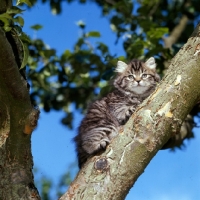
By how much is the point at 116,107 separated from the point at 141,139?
150cm

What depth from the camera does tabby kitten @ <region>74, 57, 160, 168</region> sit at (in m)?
4.05

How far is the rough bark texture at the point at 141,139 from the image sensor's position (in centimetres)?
314

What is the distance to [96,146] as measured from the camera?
373 centimetres

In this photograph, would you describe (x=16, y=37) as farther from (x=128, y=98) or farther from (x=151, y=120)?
(x=128, y=98)

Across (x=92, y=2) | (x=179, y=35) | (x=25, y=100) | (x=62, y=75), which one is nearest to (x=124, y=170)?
(x=25, y=100)

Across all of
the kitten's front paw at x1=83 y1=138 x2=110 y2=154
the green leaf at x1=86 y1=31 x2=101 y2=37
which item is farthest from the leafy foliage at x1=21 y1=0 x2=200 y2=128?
the kitten's front paw at x1=83 y1=138 x2=110 y2=154

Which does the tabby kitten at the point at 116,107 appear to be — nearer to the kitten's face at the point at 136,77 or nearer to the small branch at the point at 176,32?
the kitten's face at the point at 136,77

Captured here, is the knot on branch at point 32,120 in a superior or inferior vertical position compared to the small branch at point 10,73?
inferior

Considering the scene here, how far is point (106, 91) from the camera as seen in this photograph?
208 inches

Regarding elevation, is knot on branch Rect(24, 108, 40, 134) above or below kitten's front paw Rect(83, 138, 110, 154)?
below

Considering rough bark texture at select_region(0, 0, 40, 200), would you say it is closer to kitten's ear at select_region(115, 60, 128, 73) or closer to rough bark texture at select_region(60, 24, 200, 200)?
rough bark texture at select_region(60, 24, 200, 200)

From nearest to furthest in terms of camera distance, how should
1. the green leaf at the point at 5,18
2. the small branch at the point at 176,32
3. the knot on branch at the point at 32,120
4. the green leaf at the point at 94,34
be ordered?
the green leaf at the point at 5,18, the knot on branch at the point at 32,120, the green leaf at the point at 94,34, the small branch at the point at 176,32

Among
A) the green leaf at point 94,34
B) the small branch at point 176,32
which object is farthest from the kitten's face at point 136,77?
the small branch at point 176,32

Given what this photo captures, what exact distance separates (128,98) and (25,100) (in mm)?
1951
